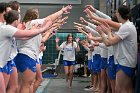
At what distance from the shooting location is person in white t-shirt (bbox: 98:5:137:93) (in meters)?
5.07

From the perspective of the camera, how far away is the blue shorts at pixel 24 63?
227 inches

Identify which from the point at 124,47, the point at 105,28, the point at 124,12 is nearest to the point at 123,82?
the point at 124,47

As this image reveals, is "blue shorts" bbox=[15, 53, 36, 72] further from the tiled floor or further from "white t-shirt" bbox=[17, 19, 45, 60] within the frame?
the tiled floor

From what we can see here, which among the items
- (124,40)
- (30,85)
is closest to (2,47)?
(30,85)

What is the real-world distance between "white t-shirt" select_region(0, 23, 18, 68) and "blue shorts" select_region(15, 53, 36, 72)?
98 centimetres

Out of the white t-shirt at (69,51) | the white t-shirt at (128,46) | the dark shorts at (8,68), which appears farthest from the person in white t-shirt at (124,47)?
the white t-shirt at (69,51)

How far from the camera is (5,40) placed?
4.73m

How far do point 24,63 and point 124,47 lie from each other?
1.70 meters

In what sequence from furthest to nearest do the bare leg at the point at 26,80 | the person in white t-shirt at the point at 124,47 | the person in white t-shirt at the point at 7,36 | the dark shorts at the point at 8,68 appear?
the bare leg at the point at 26,80 → the person in white t-shirt at the point at 124,47 → the dark shorts at the point at 8,68 → the person in white t-shirt at the point at 7,36

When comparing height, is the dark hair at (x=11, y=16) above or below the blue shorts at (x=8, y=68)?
above

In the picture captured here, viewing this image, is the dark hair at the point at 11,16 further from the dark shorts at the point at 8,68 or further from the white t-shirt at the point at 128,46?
the white t-shirt at the point at 128,46

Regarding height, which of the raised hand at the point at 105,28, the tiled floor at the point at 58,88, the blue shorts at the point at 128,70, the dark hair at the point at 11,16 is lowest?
the tiled floor at the point at 58,88

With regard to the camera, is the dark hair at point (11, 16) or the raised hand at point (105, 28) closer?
the dark hair at point (11, 16)

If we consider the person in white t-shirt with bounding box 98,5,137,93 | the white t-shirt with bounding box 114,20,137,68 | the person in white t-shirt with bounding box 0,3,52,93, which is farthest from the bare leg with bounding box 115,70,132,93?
the person in white t-shirt with bounding box 0,3,52,93
